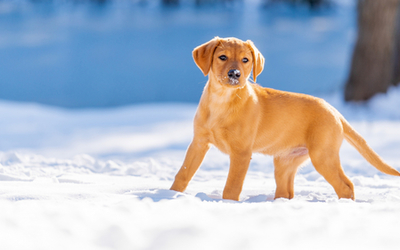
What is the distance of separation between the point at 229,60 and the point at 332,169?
3.99ft

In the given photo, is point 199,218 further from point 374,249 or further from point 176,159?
point 176,159

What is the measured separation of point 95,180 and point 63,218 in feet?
6.75

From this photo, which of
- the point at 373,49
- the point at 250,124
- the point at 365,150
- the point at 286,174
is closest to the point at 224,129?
the point at 250,124

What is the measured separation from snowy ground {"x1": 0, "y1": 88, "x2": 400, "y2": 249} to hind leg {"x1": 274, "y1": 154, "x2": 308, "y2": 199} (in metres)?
0.12

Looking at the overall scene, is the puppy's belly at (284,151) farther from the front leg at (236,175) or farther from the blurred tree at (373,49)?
the blurred tree at (373,49)

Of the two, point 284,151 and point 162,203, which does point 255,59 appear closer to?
point 284,151

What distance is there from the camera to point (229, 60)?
354 cm

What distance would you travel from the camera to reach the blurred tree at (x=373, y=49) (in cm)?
980

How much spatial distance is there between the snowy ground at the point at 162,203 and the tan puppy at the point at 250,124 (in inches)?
10.6

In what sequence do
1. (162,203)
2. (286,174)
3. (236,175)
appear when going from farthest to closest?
(286,174) → (236,175) → (162,203)

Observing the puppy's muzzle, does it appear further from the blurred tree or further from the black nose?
the blurred tree

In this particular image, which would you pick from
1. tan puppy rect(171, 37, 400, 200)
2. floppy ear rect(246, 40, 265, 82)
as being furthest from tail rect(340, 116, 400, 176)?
floppy ear rect(246, 40, 265, 82)

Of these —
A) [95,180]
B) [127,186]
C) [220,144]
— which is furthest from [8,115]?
[220,144]

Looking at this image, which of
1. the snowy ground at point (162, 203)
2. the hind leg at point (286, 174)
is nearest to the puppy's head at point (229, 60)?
the hind leg at point (286, 174)
